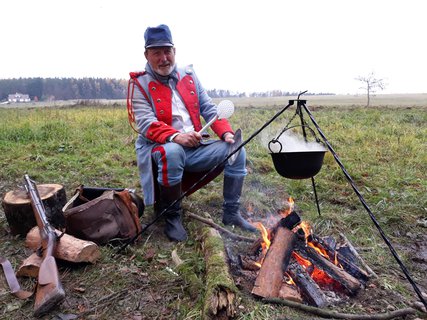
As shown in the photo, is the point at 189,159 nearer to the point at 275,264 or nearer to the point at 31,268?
the point at 275,264

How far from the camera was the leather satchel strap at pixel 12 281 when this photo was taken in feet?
7.30

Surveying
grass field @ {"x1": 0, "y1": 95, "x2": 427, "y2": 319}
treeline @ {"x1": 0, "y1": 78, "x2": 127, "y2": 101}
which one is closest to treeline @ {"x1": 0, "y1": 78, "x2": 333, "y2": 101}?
treeline @ {"x1": 0, "y1": 78, "x2": 127, "y2": 101}

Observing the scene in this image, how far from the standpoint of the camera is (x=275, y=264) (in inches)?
91.7

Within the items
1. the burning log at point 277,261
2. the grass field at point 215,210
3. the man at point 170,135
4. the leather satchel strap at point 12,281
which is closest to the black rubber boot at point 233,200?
the man at point 170,135

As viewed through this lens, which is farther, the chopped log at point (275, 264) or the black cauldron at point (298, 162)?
the black cauldron at point (298, 162)

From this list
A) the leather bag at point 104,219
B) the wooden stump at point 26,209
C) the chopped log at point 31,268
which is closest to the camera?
the chopped log at point 31,268

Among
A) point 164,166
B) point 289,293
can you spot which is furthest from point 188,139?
point 289,293

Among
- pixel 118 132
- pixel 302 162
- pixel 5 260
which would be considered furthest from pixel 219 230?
pixel 118 132

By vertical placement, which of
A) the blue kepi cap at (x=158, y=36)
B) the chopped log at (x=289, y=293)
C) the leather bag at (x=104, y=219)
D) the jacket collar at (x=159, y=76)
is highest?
the blue kepi cap at (x=158, y=36)

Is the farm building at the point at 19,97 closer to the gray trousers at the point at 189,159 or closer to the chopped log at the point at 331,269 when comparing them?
the gray trousers at the point at 189,159

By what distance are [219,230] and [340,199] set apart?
1866 millimetres

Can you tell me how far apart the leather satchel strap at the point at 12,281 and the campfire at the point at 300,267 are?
1.53 meters

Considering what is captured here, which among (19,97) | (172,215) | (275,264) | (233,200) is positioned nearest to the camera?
(275,264)

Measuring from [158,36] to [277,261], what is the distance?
7.34 feet
